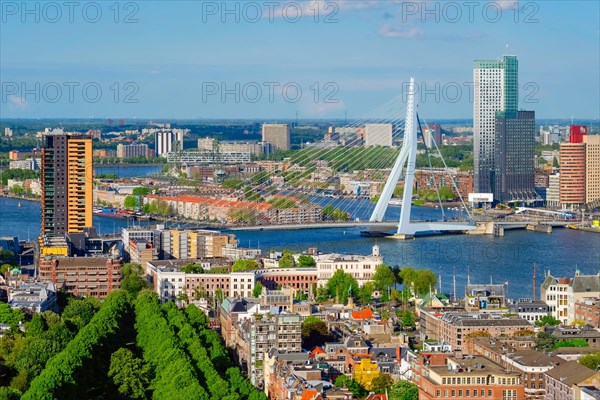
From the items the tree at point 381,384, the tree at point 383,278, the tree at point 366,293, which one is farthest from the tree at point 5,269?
the tree at point 381,384

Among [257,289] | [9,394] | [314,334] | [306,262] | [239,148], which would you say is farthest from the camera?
[239,148]

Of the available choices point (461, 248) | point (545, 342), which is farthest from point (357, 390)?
point (461, 248)

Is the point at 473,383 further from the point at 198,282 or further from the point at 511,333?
the point at 198,282

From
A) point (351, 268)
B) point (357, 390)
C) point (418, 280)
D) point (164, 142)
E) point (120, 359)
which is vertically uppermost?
point (164, 142)

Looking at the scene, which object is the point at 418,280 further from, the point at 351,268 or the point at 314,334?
the point at 314,334

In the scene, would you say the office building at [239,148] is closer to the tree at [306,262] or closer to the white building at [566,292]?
the tree at [306,262]

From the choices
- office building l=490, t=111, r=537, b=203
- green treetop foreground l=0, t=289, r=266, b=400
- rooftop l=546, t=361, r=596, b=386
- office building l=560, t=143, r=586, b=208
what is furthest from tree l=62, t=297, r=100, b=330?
office building l=490, t=111, r=537, b=203
